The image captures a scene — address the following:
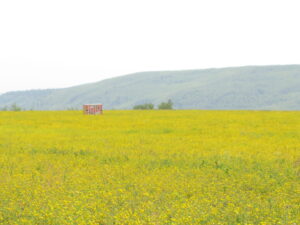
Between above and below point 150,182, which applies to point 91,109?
above

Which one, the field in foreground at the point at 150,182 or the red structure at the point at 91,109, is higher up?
the red structure at the point at 91,109

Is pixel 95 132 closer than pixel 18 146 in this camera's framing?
No

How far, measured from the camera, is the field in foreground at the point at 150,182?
9070 mm

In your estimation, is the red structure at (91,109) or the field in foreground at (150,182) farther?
the red structure at (91,109)

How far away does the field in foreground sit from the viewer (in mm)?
9070

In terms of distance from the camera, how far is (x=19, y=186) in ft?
37.4

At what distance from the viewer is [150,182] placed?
12.3 meters

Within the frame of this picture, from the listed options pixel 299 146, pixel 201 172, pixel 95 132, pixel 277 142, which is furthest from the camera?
pixel 95 132

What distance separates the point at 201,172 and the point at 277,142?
8.99m

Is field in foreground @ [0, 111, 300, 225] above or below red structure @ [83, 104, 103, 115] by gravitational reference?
Answer: below

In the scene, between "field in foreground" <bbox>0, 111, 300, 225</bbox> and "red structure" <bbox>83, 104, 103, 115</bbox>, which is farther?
"red structure" <bbox>83, 104, 103, 115</bbox>

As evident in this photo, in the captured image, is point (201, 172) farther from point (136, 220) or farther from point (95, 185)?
point (136, 220)

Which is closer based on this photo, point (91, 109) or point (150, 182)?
point (150, 182)

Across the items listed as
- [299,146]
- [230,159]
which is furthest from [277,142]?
[230,159]
